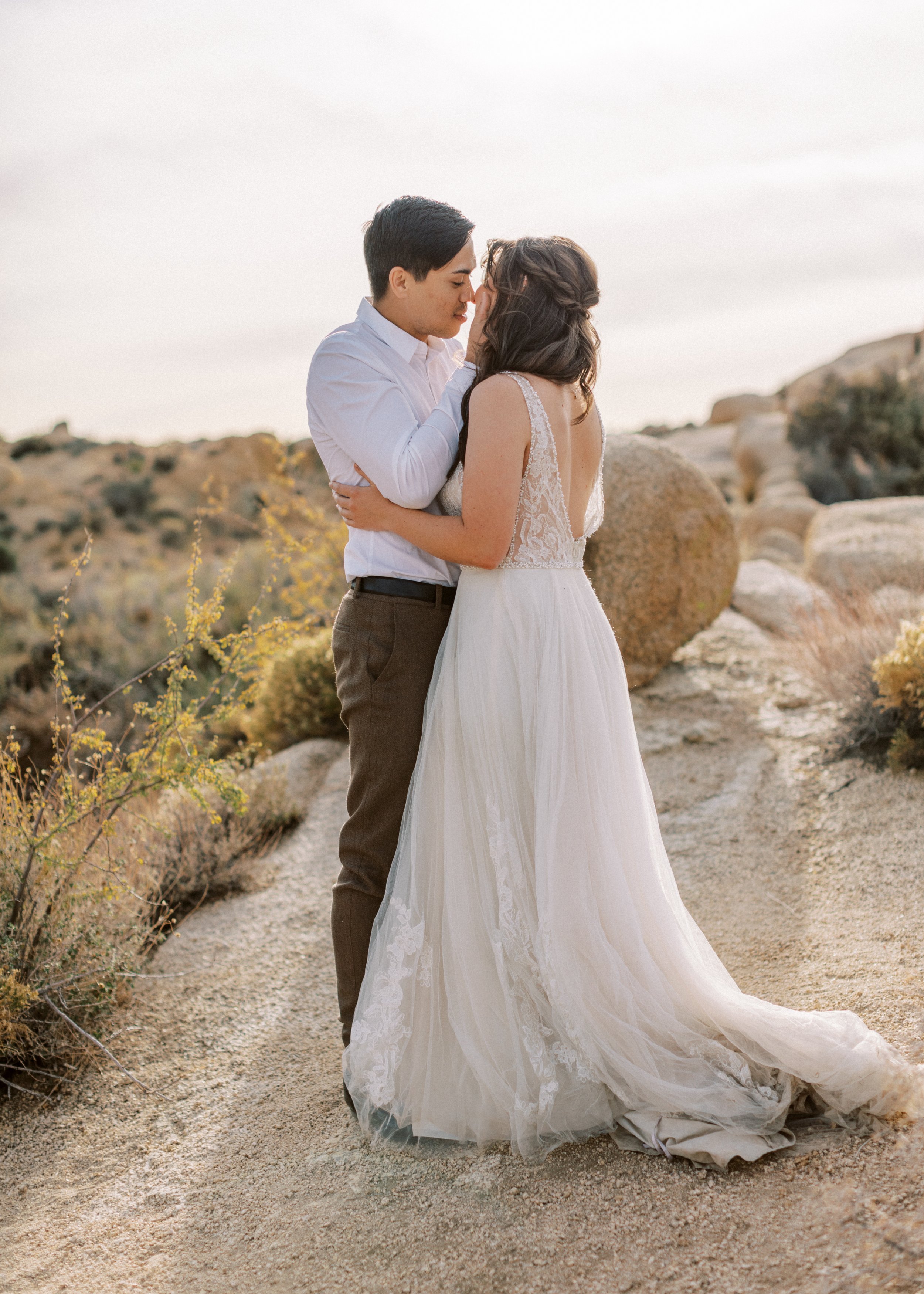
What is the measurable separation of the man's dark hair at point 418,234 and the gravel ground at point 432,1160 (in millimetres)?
2326

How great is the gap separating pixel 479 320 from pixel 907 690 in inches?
131

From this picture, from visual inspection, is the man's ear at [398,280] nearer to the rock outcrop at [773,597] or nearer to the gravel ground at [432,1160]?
the gravel ground at [432,1160]

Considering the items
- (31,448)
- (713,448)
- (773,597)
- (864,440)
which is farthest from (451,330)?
(31,448)

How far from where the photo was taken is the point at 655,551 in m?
6.37

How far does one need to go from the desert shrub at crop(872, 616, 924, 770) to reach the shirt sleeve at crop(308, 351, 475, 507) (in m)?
3.22

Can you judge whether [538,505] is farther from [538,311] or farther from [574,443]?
[538,311]

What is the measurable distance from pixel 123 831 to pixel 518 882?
301 centimetres

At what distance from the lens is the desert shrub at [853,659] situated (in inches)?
209

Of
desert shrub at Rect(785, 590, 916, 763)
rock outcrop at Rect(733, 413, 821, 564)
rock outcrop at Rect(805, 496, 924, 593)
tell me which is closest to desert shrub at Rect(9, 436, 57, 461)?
rock outcrop at Rect(733, 413, 821, 564)

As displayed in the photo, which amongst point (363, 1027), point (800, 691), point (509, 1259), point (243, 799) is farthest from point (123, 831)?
point (800, 691)

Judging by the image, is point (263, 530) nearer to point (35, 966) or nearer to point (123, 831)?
point (123, 831)

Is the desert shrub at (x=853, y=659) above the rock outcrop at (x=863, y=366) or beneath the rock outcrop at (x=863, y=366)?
beneath

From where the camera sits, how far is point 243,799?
3.57m

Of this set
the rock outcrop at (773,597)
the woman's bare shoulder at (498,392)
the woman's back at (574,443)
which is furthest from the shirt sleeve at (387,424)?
the rock outcrop at (773,597)
